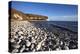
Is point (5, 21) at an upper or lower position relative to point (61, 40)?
upper

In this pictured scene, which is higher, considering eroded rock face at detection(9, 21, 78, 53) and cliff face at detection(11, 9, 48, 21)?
cliff face at detection(11, 9, 48, 21)

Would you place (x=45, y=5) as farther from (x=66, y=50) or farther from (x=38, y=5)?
(x=66, y=50)

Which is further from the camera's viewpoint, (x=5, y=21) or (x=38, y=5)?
(x=38, y=5)

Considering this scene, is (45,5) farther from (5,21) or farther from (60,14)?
(5,21)

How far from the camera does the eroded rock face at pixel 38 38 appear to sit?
5.85ft

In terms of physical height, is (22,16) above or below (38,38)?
above

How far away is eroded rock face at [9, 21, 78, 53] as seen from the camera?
1.78m

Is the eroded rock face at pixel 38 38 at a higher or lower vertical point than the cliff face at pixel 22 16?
lower

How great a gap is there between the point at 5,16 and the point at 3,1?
0.53 ft

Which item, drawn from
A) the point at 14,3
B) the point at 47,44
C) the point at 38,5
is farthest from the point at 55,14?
the point at 14,3

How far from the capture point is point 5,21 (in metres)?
1.77

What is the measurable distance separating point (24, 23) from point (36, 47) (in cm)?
30

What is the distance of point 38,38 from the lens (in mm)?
1878

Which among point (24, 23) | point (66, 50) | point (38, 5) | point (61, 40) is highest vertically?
point (38, 5)
